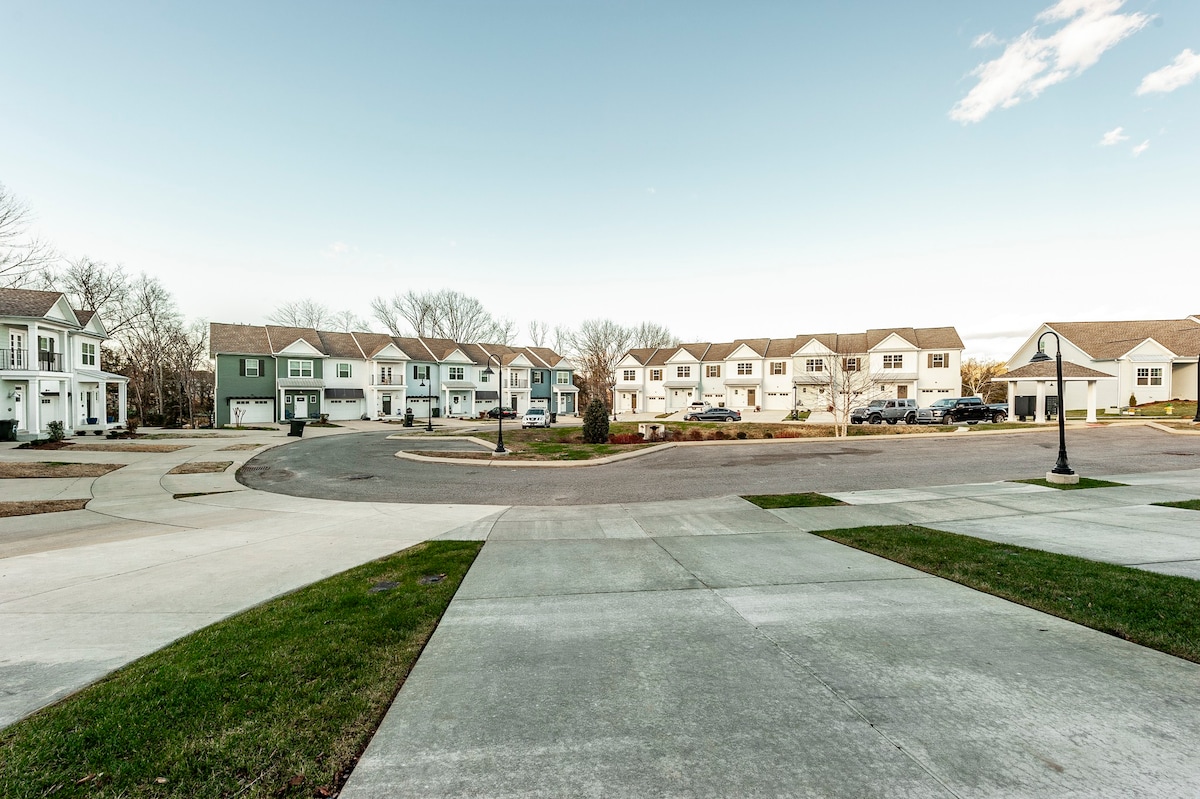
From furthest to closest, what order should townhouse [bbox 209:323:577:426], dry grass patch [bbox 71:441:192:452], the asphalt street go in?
townhouse [bbox 209:323:577:426], dry grass patch [bbox 71:441:192:452], the asphalt street

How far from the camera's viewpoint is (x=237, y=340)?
45.3 metres

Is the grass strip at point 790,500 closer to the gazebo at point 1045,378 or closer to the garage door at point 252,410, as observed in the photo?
the gazebo at point 1045,378

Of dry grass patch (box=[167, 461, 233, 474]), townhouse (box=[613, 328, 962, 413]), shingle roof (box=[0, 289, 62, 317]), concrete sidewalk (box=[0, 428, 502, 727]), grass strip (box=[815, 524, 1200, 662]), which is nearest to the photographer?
concrete sidewalk (box=[0, 428, 502, 727])

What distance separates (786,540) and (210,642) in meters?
7.42

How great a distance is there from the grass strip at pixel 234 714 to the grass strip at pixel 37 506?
33.3 ft

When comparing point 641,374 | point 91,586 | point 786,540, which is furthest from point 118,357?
point 786,540

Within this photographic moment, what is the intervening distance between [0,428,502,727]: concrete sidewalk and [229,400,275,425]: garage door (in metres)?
33.7

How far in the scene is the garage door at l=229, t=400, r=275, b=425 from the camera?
43812 mm

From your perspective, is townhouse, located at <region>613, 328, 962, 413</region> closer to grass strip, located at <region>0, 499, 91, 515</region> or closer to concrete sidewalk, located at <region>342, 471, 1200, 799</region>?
concrete sidewalk, located at <region>342, 471, 1200, 799</region>

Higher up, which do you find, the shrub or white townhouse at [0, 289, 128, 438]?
white townhouse at [0, 289, 128, 438]

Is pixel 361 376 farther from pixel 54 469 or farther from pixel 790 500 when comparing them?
pixel 790 500

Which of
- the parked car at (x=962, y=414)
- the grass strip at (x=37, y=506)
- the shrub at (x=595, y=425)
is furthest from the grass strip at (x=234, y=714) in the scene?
the parked car at (x=962, y=414)

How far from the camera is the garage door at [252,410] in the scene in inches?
1725

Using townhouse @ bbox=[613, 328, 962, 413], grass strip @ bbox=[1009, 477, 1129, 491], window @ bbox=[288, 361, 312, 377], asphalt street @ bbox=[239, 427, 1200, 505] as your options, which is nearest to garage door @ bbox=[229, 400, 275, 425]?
window @ bbox=[288, 361, 312, 377]
